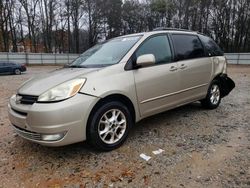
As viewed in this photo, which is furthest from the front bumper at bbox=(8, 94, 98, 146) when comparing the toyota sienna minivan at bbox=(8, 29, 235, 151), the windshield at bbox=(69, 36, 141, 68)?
the windshield at bbox=(69, 36, 141, 68)

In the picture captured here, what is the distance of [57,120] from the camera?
2910 mm

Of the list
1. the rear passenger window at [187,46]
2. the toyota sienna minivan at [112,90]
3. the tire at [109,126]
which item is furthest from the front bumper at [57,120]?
the rear passenger window at [187,46]

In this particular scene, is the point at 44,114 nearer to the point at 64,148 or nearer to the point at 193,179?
the point at 64,148

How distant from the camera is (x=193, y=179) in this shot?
2.75 meters

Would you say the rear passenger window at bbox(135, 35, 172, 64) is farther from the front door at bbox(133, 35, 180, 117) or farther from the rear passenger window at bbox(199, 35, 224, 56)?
the rear passenger window at bbox(199, 35, 224, 56)

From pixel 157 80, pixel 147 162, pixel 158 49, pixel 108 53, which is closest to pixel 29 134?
pixel 147 162

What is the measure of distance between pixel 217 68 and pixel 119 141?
3115mm

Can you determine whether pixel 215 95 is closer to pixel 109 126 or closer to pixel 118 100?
pixel 118 100

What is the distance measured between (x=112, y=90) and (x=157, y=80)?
96 centimetres

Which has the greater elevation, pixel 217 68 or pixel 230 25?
pixel 230 25

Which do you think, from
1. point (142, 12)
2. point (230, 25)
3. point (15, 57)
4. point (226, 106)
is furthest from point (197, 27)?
point (226, 106)

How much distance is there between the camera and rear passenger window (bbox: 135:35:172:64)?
396 centimetres

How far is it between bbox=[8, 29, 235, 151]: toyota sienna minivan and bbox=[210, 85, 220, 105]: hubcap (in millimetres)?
417

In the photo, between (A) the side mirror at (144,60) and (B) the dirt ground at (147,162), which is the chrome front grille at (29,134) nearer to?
(B) the dirt ground at (147,162)
